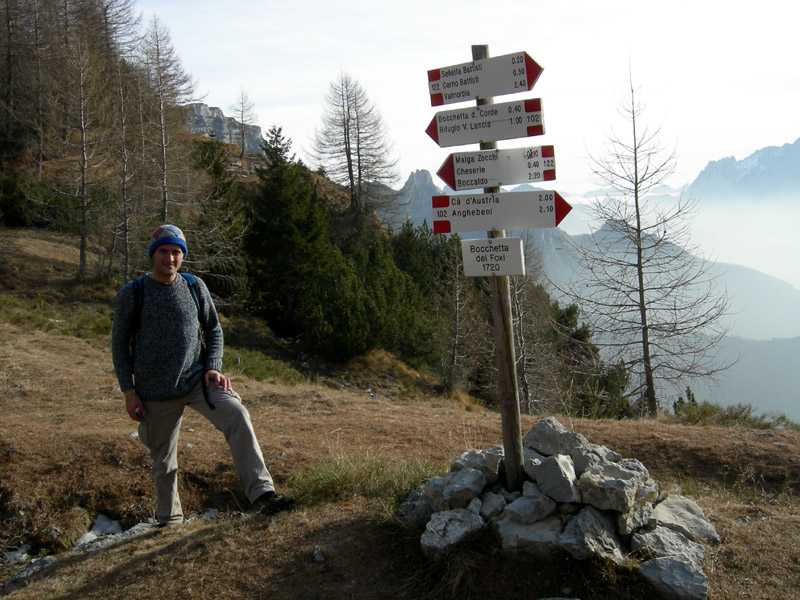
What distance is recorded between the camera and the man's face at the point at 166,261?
3.38 metres

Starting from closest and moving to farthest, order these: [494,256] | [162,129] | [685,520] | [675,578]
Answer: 1. [675,578]
2. [685,520]
3. [494,256]
4. [162,129]

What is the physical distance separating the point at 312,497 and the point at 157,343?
153 cm

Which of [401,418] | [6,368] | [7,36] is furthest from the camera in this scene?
[7,36]

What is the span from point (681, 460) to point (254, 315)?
1866 cm

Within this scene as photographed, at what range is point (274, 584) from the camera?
2.88 meters

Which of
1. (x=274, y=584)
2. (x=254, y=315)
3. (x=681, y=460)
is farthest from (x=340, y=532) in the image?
(x=254, y=315)

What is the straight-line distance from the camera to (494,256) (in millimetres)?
3244

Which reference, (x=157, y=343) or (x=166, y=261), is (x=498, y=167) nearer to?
(x=166, y=261)

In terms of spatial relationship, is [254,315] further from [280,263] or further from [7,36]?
[7,36]

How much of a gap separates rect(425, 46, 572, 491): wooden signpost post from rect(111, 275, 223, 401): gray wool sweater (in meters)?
1.69

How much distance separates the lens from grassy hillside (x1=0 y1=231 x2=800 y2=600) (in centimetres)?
283

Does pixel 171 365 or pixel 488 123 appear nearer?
pixel 488 123

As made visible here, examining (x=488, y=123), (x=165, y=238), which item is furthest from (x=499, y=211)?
(x=165, y=238)

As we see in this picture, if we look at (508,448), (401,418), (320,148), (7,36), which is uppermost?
(7,36)
